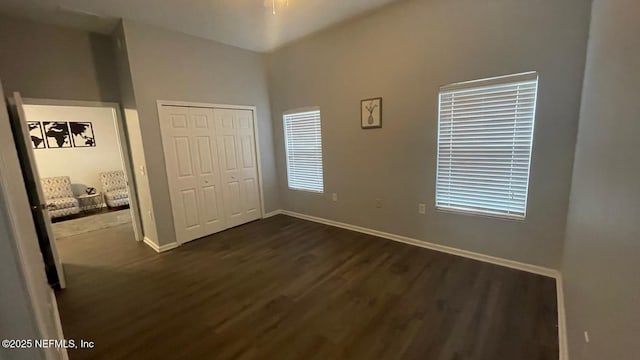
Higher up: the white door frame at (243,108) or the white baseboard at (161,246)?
the white door frame at (243,108)

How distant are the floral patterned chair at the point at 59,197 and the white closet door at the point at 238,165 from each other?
375 centimetres

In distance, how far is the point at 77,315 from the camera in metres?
2.44

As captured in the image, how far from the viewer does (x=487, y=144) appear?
2.93 metres

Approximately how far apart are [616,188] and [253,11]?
11.8 feet

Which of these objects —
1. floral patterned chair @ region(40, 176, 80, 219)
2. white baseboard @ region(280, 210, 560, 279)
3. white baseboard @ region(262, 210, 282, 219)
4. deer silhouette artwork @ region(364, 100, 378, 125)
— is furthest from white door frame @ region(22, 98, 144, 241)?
deer silhouette artwork @ region(364, 100, 378, 125)

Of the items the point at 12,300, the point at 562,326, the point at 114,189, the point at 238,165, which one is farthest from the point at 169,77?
the point at 562,326

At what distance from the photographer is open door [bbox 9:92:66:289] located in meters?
2.65

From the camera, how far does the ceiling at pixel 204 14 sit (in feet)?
9.61

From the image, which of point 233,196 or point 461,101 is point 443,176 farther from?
point 233,196

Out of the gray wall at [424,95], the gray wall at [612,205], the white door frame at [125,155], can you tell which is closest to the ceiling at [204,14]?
the gray wall at [424,95]

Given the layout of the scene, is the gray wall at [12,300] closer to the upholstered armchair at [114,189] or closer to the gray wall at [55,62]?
the gray wall at [55,62]

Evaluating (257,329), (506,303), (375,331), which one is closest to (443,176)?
(506,303)

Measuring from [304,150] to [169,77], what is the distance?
7.38ft

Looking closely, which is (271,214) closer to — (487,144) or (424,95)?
(424,95)
